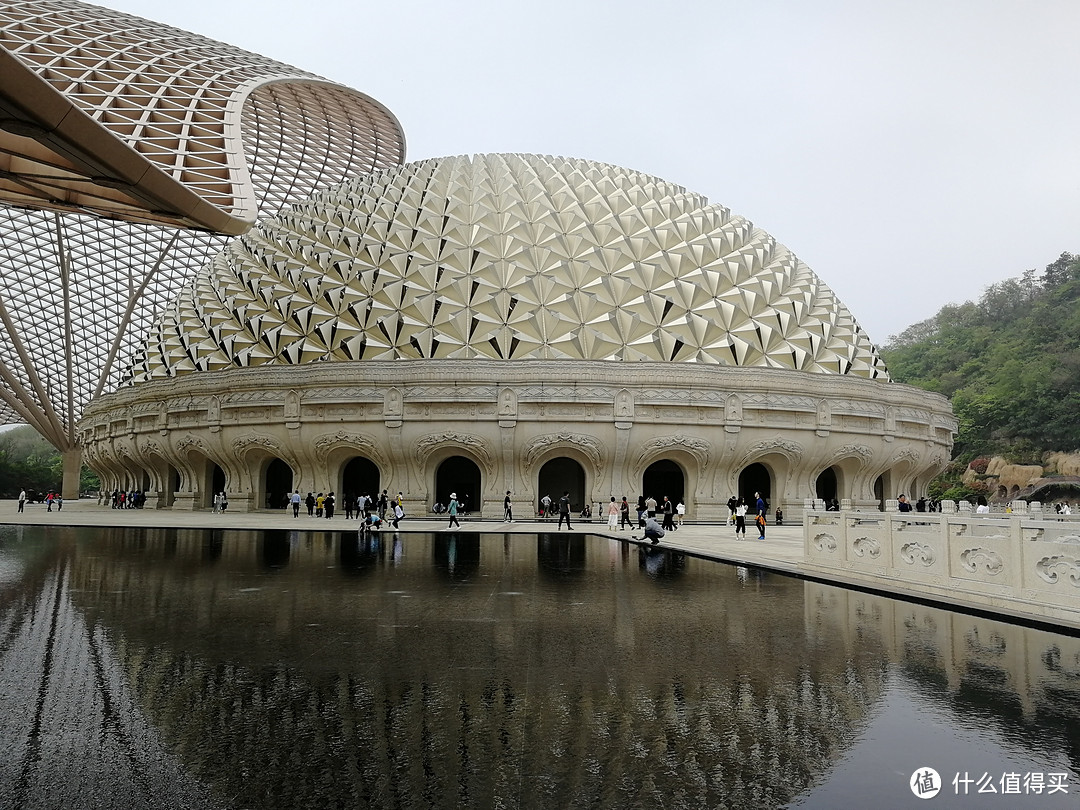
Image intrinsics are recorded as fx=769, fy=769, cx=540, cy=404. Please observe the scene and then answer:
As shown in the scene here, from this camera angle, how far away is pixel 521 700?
5.83 m

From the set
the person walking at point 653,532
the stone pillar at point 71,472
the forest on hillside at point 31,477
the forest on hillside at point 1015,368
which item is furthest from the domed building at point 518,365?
the forest on hillside at point 31,477

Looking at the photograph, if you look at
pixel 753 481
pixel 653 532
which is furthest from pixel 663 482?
pixel 653 532

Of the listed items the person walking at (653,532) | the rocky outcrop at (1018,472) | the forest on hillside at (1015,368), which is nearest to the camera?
the person walking at (653,532)

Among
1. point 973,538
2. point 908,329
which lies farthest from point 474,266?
point 908,329

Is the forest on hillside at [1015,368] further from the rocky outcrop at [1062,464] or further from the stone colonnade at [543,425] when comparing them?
the stone colonnade at [543,425]

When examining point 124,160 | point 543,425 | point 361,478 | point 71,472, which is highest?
point 124,160

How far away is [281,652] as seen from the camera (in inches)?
290

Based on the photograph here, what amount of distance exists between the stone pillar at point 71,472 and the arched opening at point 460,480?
115 ft

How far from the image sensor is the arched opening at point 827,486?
39.2 metres

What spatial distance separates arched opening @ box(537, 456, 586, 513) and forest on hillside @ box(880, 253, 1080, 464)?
43.8 m

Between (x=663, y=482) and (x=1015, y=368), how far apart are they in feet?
145

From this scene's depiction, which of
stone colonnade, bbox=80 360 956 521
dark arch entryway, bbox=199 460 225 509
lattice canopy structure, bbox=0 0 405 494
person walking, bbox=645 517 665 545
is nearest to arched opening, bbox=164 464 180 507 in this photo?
dark arch entryway, bbox=199 460 225 509

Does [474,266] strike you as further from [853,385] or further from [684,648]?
[684,648]

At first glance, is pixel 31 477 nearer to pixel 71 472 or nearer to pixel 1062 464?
pixel 71 472
